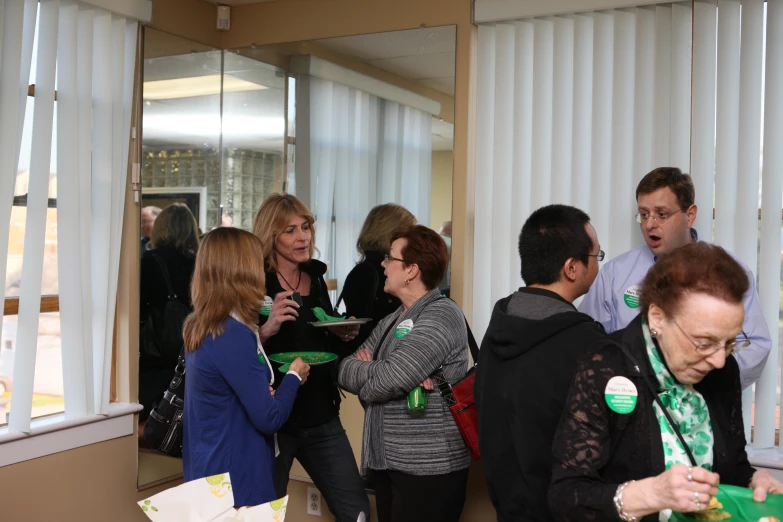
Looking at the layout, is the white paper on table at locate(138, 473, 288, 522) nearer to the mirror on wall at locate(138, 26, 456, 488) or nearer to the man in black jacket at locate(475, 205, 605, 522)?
the man in black jacket at locate(475, 205, 605, 522)

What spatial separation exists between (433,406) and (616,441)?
1.08 meters

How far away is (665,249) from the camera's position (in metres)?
2.71

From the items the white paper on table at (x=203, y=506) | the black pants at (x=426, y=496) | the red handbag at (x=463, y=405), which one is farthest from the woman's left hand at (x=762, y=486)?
the black pants at (x=426, y=496)

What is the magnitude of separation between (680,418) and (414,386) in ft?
3.51

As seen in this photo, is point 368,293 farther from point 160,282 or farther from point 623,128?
point 623,128

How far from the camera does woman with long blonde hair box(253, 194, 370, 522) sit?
295 cm

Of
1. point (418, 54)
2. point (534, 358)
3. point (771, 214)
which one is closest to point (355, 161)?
point (418, 54)

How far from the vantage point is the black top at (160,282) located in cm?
376

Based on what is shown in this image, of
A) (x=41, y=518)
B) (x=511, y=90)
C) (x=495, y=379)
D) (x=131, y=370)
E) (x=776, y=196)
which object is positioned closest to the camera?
(x=495, y=379)

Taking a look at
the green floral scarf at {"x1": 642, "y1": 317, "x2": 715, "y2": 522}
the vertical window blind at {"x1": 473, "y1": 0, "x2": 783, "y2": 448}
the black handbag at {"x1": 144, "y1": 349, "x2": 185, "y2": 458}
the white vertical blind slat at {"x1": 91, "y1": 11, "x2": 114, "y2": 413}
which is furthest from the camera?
the white vertical blind slat at {"x1": 91, "y1": 11, "x2": 114, "y2": 413}

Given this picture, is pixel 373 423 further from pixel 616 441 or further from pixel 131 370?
pixel 131 370

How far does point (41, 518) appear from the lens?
3238 millimetres

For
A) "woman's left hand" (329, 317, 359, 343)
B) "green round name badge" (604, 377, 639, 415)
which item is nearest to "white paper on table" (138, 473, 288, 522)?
"green round name badge" (604, 377, 639, 415)

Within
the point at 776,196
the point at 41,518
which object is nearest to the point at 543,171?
the point at 776,196
